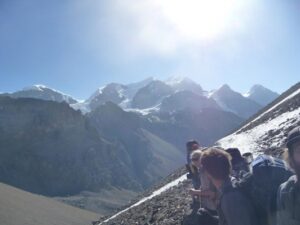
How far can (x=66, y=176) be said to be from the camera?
199 m

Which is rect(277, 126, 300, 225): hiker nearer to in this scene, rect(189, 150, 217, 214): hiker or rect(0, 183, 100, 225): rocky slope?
rect(189, 150, 217, 214): hiker

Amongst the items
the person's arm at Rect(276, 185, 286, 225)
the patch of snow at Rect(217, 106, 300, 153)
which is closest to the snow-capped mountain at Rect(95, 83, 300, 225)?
the patch of snow at Rect(217, 106, 300, 153)

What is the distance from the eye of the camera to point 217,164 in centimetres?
646

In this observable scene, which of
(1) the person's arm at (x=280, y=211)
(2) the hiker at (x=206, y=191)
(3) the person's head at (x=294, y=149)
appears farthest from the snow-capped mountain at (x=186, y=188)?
(3) the person's head at (x=294, y=149)

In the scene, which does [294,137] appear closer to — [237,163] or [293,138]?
[293,138]

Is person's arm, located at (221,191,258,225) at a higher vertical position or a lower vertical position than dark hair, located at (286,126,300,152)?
lower

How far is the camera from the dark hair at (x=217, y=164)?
21.1 ft

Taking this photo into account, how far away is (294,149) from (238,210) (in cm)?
108

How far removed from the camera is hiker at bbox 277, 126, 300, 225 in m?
5.32

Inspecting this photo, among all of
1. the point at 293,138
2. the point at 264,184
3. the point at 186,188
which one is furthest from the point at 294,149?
the point at 186,188

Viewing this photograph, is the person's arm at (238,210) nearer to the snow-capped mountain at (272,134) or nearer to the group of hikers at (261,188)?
the group of hikers at (261,188)

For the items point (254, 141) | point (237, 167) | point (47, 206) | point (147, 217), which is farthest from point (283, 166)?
point (47, 206)

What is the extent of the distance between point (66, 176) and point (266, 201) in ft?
651

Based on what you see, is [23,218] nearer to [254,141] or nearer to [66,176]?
[254,141]
